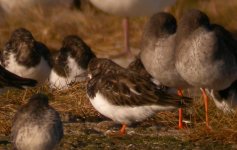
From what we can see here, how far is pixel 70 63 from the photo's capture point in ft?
45.5

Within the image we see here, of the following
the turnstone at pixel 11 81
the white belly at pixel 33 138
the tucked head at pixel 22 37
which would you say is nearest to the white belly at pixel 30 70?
the tucked head at pixel 22 37

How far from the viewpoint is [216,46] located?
400 inches

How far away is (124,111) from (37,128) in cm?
159

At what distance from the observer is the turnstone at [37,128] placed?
870 cm

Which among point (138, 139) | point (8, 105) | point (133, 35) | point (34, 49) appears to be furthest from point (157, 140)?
point (133, 35)

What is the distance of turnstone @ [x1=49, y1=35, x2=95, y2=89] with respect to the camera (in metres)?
13.6

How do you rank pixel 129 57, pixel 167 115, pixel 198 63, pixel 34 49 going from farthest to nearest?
pixel 129 57 < pixel 34 49 < pixel 167 115 < pixel 198 63

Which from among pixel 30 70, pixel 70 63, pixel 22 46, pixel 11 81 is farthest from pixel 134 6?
pixel 11 81

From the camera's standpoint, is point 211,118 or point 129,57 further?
point 129,57

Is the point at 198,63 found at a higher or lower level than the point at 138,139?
higher

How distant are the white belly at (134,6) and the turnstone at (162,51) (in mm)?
4441

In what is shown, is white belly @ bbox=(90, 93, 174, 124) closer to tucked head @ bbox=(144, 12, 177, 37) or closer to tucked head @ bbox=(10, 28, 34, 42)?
tucked head @ bbox=(144, 12, 177, 37)

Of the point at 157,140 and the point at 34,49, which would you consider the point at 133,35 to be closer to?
the point at 34,49

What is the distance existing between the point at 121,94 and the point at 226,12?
29.6 feet
